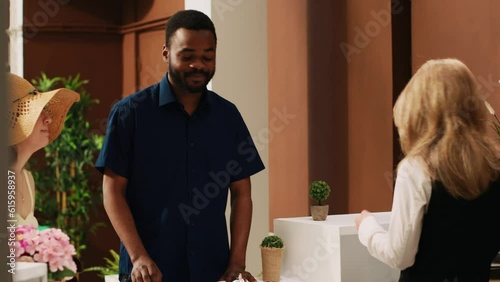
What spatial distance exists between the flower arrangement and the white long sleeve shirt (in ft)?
2.59

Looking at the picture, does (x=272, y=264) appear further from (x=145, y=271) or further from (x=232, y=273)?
(x=145, y=271)

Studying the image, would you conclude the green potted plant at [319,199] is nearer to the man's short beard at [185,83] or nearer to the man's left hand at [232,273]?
the man's left hand at [232,273]

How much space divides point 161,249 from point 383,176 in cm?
256

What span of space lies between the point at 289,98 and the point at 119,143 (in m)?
2.91

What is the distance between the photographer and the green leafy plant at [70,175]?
6219 mm

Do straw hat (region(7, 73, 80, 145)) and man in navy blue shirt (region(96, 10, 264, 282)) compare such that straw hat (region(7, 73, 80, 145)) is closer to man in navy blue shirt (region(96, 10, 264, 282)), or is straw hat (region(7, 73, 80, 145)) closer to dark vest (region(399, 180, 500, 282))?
man in navy blue shirt (region(96, 10, 264, 282))

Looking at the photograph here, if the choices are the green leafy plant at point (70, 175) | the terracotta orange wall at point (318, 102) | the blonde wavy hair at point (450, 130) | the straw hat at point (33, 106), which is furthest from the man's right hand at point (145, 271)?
the green leafy plant at point (70, 175)

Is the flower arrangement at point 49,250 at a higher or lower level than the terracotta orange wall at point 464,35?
lower

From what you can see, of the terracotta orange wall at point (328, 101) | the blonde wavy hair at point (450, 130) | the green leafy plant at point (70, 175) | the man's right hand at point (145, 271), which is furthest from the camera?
the green leafy plant at point (70, 175)

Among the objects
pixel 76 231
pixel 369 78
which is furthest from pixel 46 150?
pixel 369 78

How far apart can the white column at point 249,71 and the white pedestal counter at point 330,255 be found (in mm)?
1399

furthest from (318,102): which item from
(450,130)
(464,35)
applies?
(450,130)

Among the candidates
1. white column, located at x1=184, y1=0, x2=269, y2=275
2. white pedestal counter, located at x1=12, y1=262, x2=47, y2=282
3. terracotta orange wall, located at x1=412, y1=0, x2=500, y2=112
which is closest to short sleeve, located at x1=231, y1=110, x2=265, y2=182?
white pedestal counter, located at x1=12, y1=262, x2=47, y2=282

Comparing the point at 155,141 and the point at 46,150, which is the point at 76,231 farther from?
the point at 155,141
